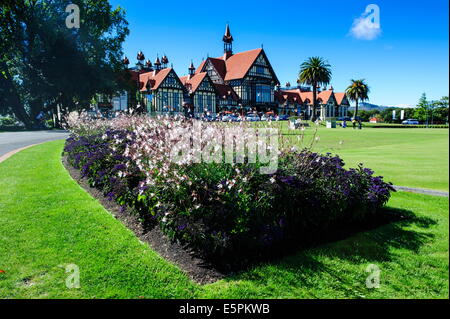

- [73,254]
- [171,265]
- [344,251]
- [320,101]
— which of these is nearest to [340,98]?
[320,101]

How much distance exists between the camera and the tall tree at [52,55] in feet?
108

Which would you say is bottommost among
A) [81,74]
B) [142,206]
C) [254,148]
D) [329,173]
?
[142,206]

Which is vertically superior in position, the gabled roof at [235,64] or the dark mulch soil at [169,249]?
the gabled roof at [235,64]

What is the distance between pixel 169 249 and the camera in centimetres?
435

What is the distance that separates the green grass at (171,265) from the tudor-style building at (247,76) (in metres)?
51.2

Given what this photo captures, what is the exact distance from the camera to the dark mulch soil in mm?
3738

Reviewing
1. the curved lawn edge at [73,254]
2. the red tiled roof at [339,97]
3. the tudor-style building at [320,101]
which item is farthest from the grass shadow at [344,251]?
the red tiled roof at [339,97]

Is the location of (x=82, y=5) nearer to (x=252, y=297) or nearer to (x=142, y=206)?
(x=142, y=206)

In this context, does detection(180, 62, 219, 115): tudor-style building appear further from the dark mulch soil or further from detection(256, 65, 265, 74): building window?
the dark mulch soil

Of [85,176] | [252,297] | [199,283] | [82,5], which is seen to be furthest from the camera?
[82,5]

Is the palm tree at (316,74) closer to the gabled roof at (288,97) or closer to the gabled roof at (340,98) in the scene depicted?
the gabled roof at (288,97)

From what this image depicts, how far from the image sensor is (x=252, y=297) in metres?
3.24
